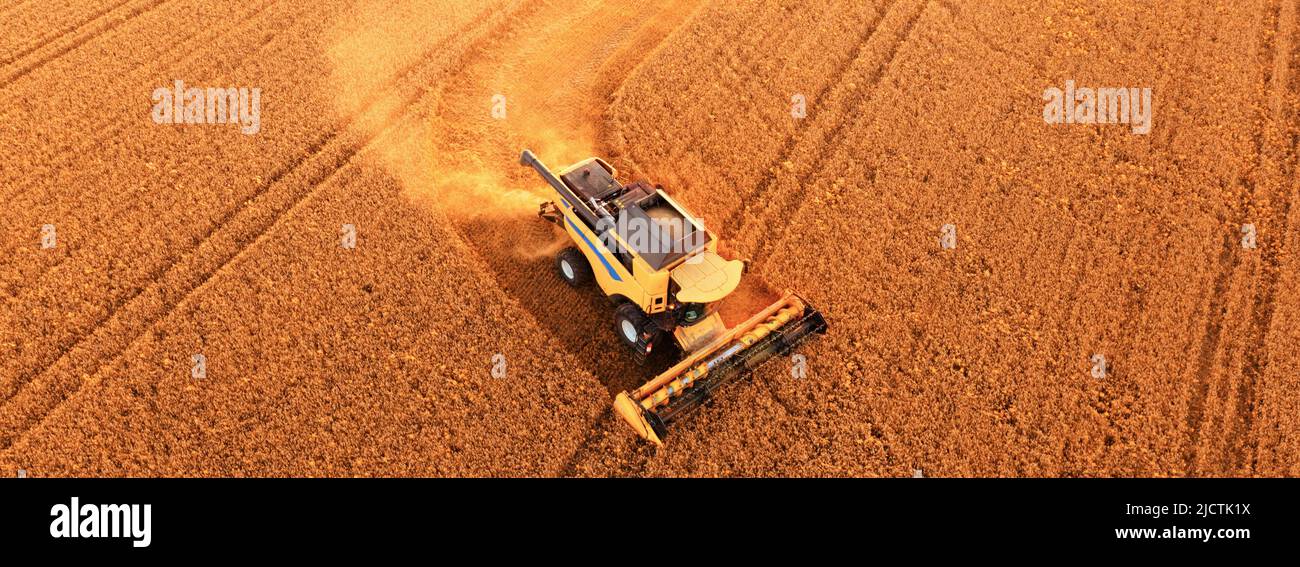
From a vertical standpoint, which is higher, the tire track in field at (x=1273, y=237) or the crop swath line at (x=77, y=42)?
the crop swath line at (x=77, y=42)

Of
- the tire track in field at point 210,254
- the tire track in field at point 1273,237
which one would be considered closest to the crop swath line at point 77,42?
the tire track in field at point 210,254

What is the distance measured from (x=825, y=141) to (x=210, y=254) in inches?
393

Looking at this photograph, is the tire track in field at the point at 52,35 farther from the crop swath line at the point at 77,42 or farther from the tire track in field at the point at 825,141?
the tire track in field at the point at 825,141

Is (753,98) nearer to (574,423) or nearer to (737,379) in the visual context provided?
(737,379)

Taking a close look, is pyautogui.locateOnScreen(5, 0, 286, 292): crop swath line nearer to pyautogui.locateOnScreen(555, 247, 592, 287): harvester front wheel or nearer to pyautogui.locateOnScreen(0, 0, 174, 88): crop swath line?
pyautogui.locateOnScreen(0, 0, 174, 88): crop swath line

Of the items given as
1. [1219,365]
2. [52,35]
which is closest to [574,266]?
[1219,365]

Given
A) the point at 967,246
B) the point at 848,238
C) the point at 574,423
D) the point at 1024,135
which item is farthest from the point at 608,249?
the point at 1024,135

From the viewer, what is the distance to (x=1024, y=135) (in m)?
14.1

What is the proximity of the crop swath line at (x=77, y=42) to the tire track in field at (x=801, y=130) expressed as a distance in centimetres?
1339

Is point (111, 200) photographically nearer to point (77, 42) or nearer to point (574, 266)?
point (77, 42)

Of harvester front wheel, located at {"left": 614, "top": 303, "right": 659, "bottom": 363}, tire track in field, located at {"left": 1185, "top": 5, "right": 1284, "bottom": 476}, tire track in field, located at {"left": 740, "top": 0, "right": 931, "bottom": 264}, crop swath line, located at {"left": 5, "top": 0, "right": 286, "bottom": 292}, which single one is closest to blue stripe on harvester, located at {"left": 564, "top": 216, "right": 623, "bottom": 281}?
harvester front wheel, located at {"left": 614, "top": 303, "right": 659, "bottom": 363}

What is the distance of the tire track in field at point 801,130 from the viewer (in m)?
12.9

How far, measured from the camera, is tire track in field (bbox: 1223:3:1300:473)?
990cm

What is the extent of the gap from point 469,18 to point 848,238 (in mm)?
9401
